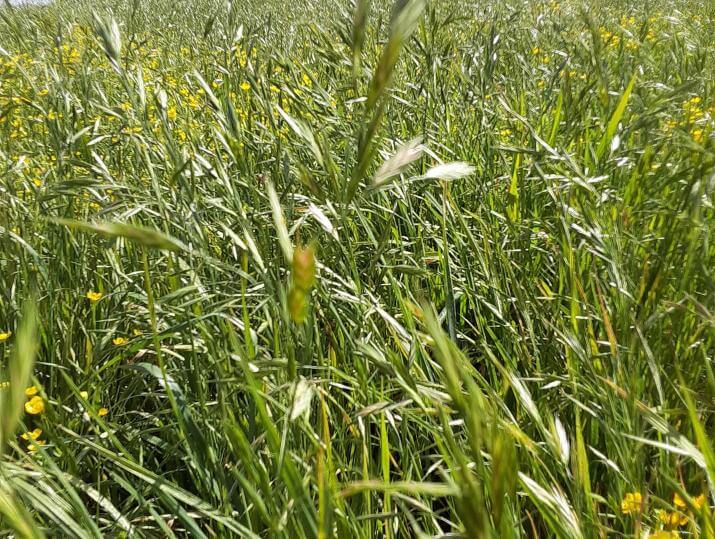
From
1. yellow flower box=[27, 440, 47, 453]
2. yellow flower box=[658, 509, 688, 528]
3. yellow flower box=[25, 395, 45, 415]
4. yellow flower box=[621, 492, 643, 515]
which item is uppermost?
yellow flower box=[27, 440, 47, 453]

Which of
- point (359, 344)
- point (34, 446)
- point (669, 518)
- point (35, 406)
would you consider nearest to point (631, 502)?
point (669, 518)

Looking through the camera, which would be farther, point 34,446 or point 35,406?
point 35,406

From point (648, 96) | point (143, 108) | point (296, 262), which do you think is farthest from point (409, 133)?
point (296, 262)

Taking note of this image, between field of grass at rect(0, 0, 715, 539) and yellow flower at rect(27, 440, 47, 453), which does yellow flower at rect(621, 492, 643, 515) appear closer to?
field of grass at rect(0, 0, 715, 539)

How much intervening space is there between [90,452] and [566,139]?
116 centimetres

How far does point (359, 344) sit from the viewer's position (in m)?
0.69

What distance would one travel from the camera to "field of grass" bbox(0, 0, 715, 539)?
63cm

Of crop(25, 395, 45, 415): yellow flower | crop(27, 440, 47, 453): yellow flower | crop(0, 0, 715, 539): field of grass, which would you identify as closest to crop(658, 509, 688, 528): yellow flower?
crop(0, 0, 715, 539): field of grass

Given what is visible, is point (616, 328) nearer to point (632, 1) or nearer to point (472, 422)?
point (472, 422)

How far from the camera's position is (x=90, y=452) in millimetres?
1143

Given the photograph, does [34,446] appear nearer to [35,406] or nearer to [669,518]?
[35,406]

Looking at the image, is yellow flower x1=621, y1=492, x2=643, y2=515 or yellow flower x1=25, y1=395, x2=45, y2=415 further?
yellow flower x1=25, y1=395, x2=45, y2=415

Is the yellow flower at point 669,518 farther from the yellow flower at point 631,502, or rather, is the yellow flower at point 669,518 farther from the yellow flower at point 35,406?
the yellow flower at point 35,406

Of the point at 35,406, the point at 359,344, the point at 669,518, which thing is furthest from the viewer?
the point at 35,406
